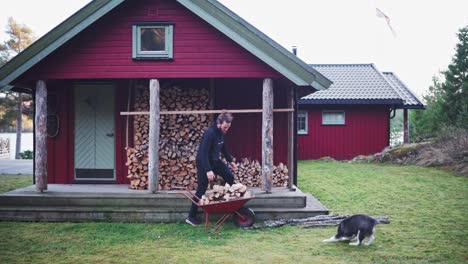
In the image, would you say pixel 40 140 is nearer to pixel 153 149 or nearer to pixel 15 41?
pixel 153 149

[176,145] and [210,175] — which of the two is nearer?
[210,175]

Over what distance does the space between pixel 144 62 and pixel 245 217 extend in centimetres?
357

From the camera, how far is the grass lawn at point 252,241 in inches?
226

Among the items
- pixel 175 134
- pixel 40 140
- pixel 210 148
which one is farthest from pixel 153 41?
pixel 40 140

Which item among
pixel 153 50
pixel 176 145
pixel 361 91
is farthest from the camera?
pixel 361 91

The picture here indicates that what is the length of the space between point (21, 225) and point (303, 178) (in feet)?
28.3

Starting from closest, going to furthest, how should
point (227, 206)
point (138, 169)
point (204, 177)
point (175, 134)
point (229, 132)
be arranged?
Answer: point (227, 206), point (204, 177), point (138, 169), point (175, 134), point (229, 132)

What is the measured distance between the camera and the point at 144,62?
861cm

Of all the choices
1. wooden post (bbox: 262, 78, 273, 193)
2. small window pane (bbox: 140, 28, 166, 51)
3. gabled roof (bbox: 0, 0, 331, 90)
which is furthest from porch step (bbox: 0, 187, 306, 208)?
small window pane (bbox: 140, 28, 166, 51)

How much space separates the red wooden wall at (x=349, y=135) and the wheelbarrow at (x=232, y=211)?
1413cm

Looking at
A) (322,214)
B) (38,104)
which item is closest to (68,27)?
(38,104)

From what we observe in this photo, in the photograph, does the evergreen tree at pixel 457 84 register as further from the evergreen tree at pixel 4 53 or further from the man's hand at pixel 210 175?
the evergreen tree at pixel 4 53

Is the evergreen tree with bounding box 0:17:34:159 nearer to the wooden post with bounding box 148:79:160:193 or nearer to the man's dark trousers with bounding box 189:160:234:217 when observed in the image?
the wooden post with bounding box 148:79:160:193

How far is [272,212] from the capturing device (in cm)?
800
